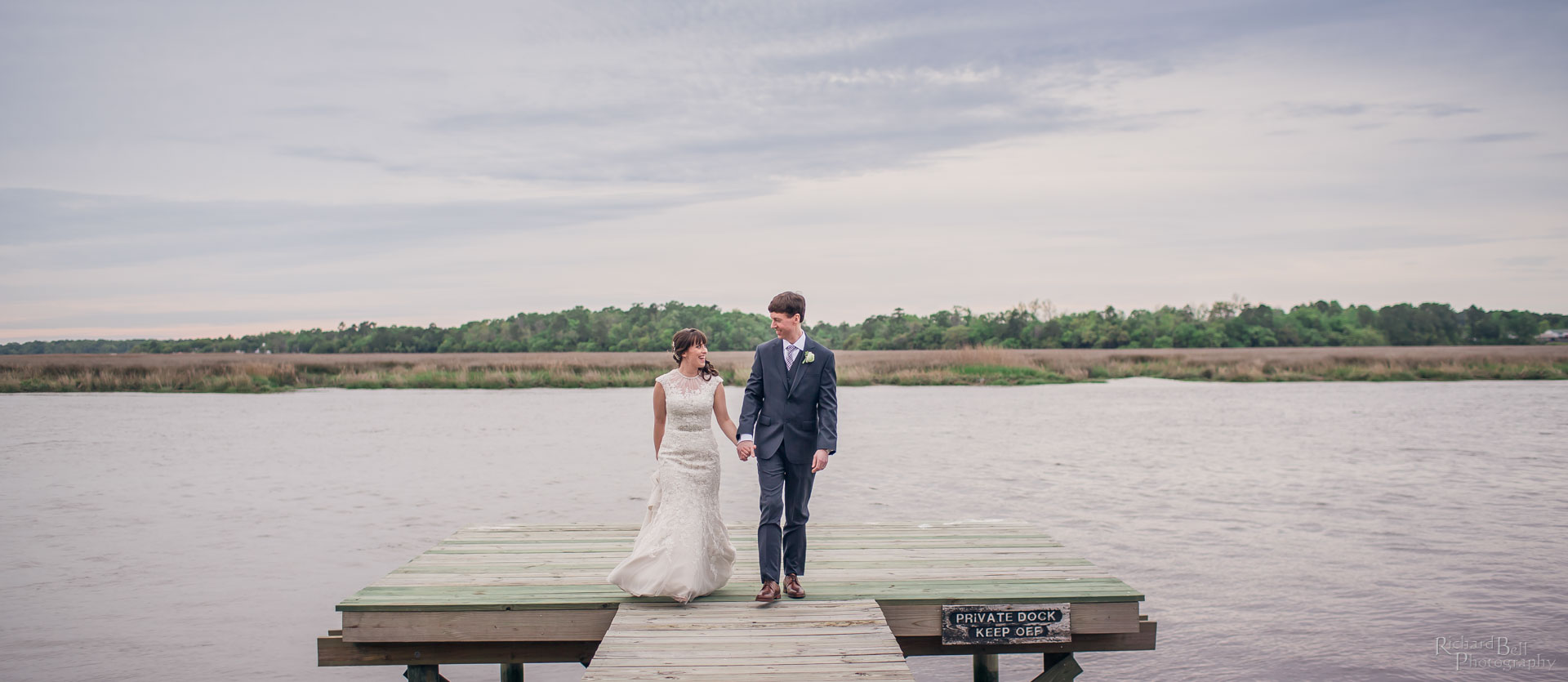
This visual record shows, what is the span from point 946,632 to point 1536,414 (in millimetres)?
36026

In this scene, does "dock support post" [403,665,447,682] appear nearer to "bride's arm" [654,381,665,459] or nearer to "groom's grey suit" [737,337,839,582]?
"bride's arm" [654,381,665,459]

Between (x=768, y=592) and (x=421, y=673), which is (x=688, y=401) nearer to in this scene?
(x=768, y=592)

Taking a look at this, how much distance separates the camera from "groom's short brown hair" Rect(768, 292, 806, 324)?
20.1 feet

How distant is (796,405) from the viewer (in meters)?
6.30

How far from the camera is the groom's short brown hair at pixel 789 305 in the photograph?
6.14m

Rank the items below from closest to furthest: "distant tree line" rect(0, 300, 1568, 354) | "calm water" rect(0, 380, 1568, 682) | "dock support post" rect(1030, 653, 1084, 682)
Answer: "dock support post" rect(1030, 653, 1084, 682)
"calm water" rect(0, 380, 1568, 682)
"distant tree line" rect(0, 300, 1568, 354)

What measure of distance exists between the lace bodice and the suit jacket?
0.80ft

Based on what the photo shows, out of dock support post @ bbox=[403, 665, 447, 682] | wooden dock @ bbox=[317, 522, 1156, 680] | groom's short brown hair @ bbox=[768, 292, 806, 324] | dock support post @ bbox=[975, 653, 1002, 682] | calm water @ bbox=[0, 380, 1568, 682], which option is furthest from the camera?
calm water @ bbox=[0, 380, 1568, 682]

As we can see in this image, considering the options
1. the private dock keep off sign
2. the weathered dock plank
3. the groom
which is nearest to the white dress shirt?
the groom

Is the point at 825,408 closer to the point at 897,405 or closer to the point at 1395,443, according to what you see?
the point at 1395,443

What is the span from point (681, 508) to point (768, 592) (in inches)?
29.9

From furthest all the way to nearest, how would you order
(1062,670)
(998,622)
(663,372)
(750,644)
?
1. (663,372)
2. (1062,670)
3. (998,622)
4. (750,644)


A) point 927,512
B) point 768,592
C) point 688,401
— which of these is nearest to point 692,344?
point 688,401

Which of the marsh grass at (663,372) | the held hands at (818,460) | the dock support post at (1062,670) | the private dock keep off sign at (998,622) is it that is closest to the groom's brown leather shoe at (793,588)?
the held hands at (818,460)
